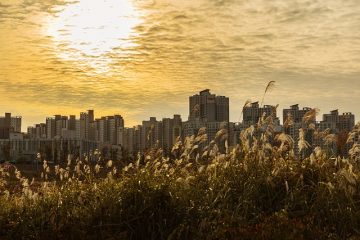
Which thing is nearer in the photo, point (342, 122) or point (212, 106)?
point (342, 122)

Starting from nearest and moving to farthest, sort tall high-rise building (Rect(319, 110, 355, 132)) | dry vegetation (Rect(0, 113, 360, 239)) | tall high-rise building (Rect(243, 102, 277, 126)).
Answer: dry vegetation (Rect(0, 113, 360, 239))
tall high-rise building (Rect(243, 102, 277, 126))
tall high-rise building (Rect(319, 110, 355, 132))

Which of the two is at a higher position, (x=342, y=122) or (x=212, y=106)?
(x=212, y=106)

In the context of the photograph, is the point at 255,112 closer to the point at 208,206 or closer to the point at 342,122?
the point at 342,122

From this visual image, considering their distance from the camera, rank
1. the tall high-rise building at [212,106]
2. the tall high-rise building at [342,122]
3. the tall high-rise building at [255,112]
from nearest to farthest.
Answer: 1. the tall high-rise building at [255,112]
2. the tall high-rise building at [342,122]
3. the tall high-rise building at [212,106]

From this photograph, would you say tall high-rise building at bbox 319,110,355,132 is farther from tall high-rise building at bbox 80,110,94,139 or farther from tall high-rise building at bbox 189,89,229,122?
tall high-rise building at bbox 80,110,94,139

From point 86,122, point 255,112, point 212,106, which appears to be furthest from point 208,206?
point 86,122

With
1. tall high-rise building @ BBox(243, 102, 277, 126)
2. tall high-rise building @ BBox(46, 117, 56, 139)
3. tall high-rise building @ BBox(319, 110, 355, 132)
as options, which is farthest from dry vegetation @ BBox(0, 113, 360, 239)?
tall high-rise building @ BBox(46, 117, 56, 139)

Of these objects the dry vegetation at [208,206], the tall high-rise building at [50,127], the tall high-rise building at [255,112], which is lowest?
the dry vegetation at [208,206]

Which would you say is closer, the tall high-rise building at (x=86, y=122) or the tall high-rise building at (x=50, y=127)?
the tall high-rise building at (x=86, y=122)

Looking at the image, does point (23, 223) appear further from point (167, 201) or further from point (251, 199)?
point (251, 199)

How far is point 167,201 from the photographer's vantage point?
819 centimetres

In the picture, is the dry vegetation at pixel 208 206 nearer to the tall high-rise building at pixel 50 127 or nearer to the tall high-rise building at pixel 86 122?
the tall high-rise building at pixel 86 122

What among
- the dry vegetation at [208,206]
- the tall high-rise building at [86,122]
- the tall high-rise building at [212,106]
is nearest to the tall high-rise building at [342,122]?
the dry vegetation at [208,206]

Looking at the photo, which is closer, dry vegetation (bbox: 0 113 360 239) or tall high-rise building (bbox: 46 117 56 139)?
dry vegetation (bbox: 0 113 360 239)
